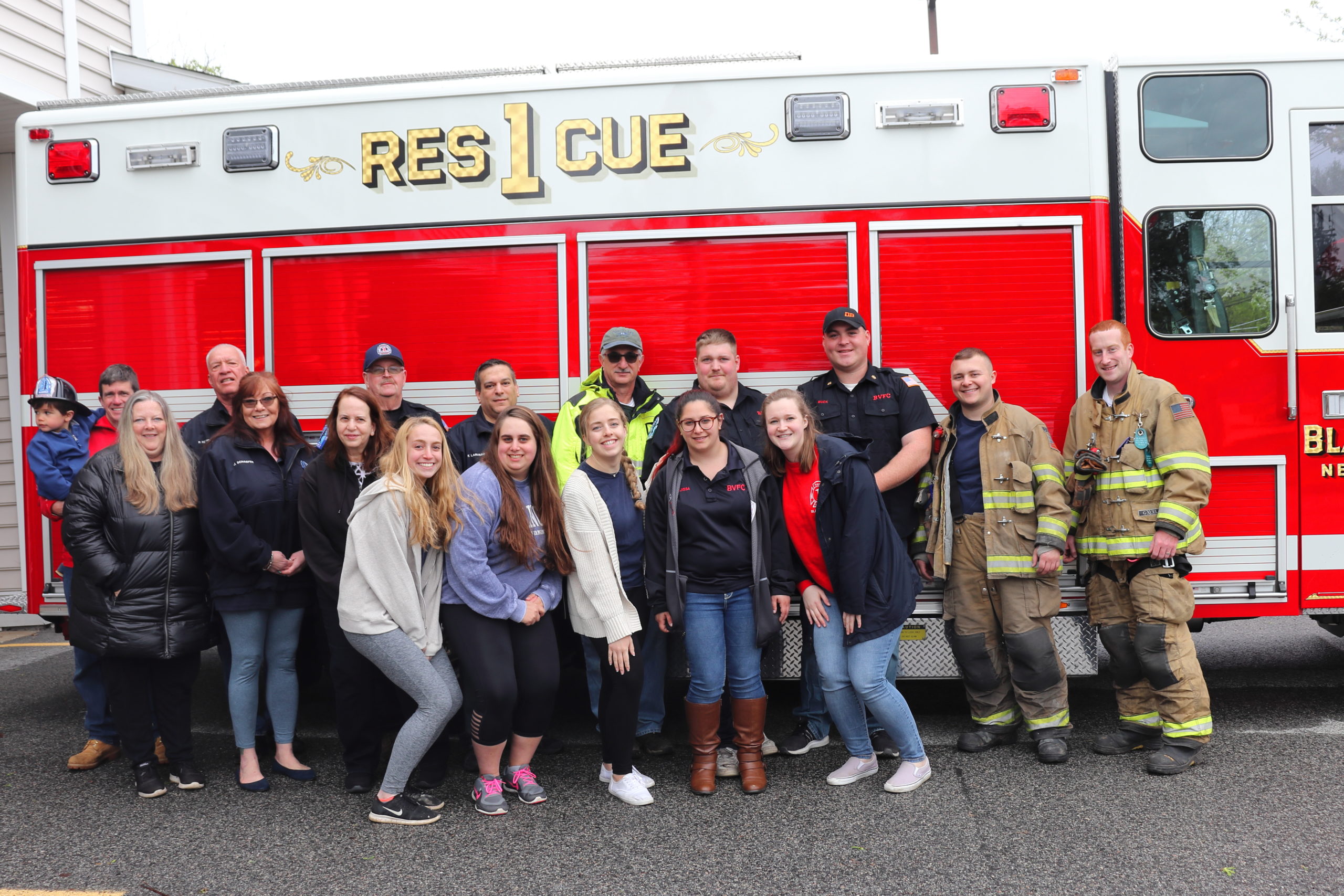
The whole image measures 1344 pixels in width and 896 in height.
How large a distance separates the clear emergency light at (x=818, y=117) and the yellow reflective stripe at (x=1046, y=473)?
1.88 metres

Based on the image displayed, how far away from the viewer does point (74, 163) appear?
5355mm

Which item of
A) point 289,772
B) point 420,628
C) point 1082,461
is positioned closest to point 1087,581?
point 1082,461

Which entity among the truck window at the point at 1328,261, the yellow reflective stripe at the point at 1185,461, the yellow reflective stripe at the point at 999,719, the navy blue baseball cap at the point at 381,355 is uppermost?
the truck window at the point at 1328,261

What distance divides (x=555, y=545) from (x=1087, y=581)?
2551 mm

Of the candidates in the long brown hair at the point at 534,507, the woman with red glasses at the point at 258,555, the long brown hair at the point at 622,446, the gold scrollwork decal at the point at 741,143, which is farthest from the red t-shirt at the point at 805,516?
the woman with red glasses at the point at 258,555

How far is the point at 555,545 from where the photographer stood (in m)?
4.19

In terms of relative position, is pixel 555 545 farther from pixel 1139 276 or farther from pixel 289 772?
pixel 1139 276

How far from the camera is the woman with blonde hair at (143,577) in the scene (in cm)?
430

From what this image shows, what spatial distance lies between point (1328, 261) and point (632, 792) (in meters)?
4.17

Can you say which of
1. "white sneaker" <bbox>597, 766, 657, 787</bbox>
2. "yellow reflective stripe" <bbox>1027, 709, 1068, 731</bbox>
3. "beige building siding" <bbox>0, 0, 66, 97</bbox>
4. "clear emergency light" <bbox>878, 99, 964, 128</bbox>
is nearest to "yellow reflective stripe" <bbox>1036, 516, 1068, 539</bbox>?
"yellow reflective stripe" <bbox>1027, 709, 1068, 731</bbox>

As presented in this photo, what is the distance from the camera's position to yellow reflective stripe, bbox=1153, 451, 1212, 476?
14.3 ft

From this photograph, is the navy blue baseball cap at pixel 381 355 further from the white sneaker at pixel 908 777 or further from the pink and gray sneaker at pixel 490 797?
the white sneaker at pixel 908 777

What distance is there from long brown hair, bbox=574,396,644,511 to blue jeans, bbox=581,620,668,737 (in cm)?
66

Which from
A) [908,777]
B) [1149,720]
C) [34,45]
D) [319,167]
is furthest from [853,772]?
[34,45]
